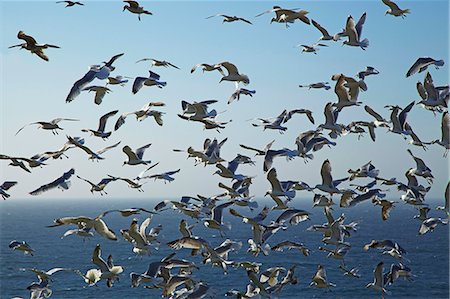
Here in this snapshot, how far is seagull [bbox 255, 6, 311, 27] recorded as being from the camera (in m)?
22.9

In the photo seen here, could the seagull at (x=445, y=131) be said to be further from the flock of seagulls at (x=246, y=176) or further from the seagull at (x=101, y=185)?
the seagull at (x=101, y=185)

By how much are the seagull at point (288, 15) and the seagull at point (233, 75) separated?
2.08 meters

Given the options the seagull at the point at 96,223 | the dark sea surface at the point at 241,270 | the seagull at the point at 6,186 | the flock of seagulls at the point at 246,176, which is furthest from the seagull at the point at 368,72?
the dark sea surface at the point at 241,270

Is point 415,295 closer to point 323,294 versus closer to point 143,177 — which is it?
point 323,294

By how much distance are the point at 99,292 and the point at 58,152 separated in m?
62.5

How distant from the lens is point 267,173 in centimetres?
2247

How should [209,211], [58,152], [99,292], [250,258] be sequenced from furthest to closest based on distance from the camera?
[250,258] → [99,292] → [209,211] → [58,152]

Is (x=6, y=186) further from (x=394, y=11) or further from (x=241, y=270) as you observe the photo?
(x=241, y=270)

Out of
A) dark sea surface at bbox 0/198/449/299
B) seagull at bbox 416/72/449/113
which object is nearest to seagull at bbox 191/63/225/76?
seagull at bbox 416/72/449/113

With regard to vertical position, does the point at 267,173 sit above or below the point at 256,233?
above

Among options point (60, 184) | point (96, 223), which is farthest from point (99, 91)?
point (96, 223)

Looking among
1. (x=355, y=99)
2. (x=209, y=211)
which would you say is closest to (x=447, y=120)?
(x=355, y=99)

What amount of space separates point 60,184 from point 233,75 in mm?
7004

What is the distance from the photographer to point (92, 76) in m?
20.5
